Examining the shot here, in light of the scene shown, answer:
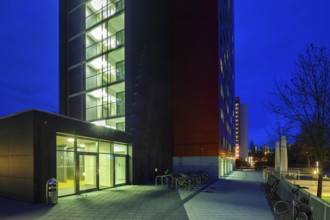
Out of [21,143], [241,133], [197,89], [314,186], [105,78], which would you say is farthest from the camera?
[241,133]

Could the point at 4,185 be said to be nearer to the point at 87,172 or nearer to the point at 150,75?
the point at 87,172

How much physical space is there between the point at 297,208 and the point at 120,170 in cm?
1183

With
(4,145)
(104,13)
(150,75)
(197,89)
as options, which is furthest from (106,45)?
(4,145)

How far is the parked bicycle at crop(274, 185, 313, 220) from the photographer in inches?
241

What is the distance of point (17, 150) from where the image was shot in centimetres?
1112

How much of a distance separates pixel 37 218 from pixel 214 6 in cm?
2375

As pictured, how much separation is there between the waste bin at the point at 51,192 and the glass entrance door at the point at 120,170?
607cm

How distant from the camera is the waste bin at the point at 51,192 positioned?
398 inches

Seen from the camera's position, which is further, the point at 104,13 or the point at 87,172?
the point at 104,13

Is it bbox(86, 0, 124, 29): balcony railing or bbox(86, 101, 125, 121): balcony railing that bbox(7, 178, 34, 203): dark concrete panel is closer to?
bbox(86, 101, 125, 121): balcony railing

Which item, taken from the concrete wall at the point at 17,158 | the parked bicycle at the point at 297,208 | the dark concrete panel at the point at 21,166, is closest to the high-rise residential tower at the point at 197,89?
the parked bicycle at the point at 297,208

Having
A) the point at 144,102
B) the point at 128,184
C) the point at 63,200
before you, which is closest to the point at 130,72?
the point at 144,102

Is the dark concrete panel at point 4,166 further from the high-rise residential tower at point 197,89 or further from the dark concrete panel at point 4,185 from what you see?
the high-rise residential tower at point 197,89

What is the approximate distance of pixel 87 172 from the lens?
13.3 metres
